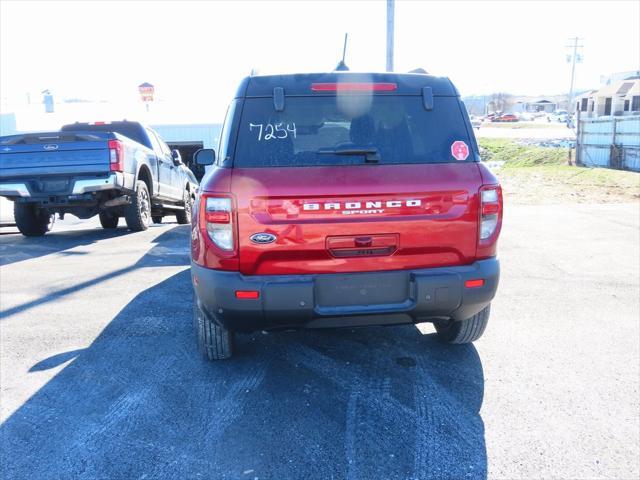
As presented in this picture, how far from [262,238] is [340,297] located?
1.90 ft

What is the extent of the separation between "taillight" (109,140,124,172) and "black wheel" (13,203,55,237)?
2276mm

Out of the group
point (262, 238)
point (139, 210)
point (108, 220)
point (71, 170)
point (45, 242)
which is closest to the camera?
point (262, 238)

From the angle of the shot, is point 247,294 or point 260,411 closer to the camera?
point 247,294

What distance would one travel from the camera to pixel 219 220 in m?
3.09

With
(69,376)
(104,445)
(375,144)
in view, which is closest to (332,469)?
(104,445)

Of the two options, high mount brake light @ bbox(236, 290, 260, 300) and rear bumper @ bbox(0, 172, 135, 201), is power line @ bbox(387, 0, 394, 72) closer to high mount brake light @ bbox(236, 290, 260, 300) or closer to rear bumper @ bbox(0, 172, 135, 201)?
rear bumper @ bbox(0, 172, 135, 201)

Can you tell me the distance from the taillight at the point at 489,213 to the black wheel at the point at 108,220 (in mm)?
8846

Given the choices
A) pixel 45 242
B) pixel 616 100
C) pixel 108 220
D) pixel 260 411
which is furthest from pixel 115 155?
pixel 616 100

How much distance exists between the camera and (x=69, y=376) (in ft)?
12.5

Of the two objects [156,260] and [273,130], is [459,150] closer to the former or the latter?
[273,130]

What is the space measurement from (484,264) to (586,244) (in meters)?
5.81

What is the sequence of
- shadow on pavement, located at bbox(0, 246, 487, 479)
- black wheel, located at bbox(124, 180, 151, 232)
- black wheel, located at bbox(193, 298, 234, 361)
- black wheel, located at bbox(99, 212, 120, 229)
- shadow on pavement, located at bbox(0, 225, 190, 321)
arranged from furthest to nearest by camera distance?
black wheel, located at bbox(99, 212, 120, 229)
black wheel, located at bbox(124, 180, 151, 232)
shadow on pavement, located at bbox(0, 225, 190, 321)
black wheel, located at bbox(193, 298, 234, 361)
shadow on pavement, located at bbox(0, 246, 487, 479)

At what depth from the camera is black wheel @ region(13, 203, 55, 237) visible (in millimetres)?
9372

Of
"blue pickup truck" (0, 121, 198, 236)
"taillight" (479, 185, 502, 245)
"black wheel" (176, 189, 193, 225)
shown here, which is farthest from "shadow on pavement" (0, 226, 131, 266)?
"taillight" (479, 185, 502, 245)
